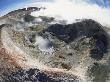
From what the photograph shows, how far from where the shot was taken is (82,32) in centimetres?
11400

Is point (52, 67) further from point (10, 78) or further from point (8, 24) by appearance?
point (8, 24)

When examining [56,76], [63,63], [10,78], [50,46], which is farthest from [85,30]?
[10,78]

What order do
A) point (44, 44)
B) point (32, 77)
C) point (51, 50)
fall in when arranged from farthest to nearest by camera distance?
point (44, 44), point (51, 50), point (32, 77)

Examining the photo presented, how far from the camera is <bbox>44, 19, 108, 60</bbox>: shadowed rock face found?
107 m

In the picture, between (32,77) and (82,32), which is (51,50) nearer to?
(82,32)

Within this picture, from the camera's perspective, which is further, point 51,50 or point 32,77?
point 51,50

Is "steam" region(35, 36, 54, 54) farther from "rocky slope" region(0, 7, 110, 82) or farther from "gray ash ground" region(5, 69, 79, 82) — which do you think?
"gray ash ground" region(5, 69, 79, 82)

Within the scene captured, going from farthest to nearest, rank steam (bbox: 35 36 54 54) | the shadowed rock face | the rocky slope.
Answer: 1. the shadowed rock face
2. steam (bbox: 35 36 54 54)
3. the rocky slope

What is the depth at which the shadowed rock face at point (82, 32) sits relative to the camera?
107m

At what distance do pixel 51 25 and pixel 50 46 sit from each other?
39.8ft

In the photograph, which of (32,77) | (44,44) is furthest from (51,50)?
(32,77)

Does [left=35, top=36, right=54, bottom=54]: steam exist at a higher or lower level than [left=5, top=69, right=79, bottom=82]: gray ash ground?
higher

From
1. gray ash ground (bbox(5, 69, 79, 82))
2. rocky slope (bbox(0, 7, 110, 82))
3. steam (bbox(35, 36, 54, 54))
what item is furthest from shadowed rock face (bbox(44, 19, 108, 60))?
gray ash ground (bbox(5, 69, 79, 82))

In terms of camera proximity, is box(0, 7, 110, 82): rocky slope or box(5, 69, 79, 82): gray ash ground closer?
box(5, 69, 79, 82): gray ash ground
